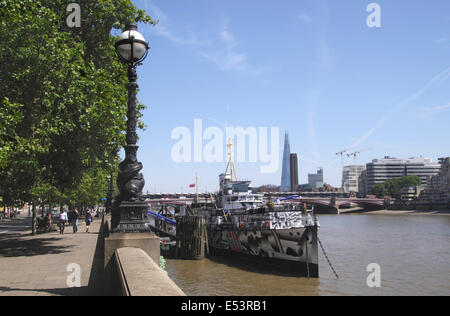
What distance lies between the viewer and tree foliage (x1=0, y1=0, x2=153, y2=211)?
554 inches

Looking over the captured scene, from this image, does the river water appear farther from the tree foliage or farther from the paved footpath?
the tree foliage

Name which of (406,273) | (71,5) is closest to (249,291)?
(406,273)

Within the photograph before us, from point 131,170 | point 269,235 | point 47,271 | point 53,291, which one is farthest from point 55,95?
point 269,235

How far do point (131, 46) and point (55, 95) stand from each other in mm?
7902

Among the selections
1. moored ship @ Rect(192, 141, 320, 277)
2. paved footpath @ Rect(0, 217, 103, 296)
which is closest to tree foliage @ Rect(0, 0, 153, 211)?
paved footpath @ Rect(0, 217, 103, 296)

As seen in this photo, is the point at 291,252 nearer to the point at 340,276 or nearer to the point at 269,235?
the point at 269,235

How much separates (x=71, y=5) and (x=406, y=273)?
24.8 metres

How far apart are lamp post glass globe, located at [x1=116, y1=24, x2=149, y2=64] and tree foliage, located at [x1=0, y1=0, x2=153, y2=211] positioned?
20.1ft

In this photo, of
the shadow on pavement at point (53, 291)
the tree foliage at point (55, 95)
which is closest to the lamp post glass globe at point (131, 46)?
the shadow on pavement at point (53, 291)

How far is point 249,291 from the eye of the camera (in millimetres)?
19750

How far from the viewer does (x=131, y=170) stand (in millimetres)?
7977

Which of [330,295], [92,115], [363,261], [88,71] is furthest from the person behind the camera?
[363,261]

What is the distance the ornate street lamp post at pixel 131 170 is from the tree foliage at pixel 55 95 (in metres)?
5.98
